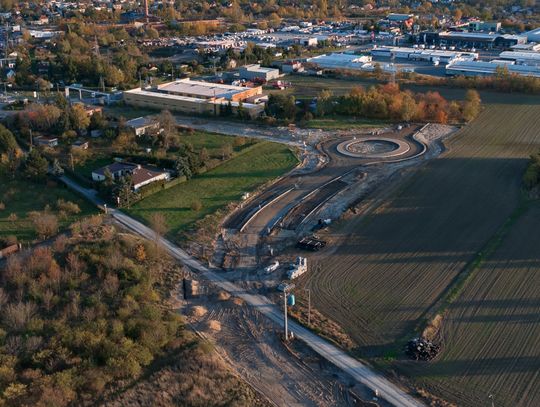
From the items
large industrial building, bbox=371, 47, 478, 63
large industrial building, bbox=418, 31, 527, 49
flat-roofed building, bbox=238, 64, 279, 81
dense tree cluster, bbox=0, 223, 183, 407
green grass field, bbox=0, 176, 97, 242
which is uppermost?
large industrial building, bbox=418, 31, 527, 49

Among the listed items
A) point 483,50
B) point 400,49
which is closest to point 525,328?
point 400,49

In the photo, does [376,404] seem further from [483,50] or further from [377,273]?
[483,50]

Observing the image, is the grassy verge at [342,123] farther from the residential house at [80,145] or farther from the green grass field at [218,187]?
the residential house at [80,145]

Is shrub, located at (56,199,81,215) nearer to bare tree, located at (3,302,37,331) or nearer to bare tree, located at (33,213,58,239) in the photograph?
bare tree, located at (33,213,58,239)

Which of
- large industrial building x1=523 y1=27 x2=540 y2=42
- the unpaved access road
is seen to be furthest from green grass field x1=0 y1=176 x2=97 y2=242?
large industrial building x1=523 y1=27 x2=540 y2=42

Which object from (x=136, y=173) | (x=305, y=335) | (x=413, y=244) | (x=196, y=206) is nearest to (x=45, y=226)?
(x=196, y=206)

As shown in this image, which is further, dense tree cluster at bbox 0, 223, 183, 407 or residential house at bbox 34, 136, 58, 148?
residential house at bbox 34, 136, 58, 148

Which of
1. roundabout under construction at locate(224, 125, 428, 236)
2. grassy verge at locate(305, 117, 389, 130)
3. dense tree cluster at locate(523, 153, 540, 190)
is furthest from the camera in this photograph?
grassy verge at locate(305, 117, 389, 130)

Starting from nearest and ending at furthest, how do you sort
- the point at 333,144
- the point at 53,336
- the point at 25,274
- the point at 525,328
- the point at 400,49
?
the point at 53,336 → the point at 525,328 → the point at 25,274 → the point at 333,144 → the point at 400,49
